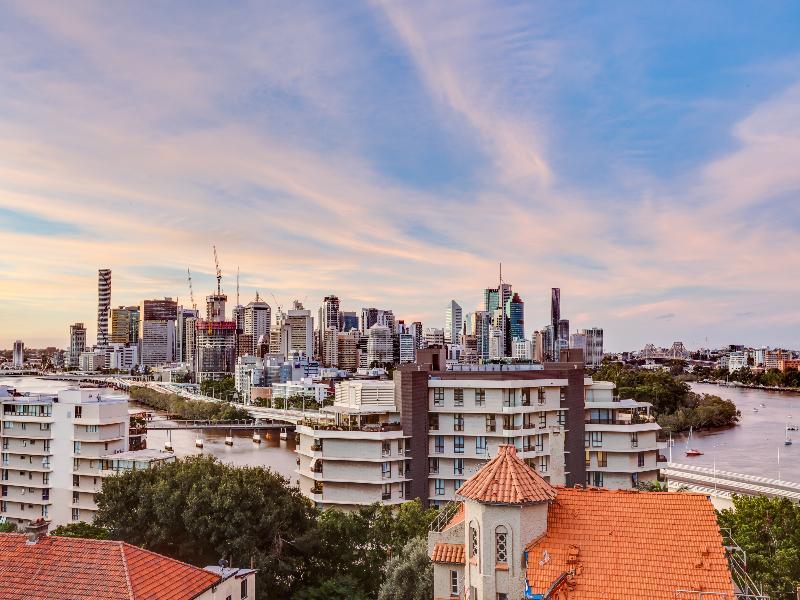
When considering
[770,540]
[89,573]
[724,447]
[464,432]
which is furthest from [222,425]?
[89,573]

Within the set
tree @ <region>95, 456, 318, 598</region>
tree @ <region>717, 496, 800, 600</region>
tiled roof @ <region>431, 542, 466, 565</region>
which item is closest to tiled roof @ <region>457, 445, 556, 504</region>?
tiled roof @ <region>431, 542, 466, 565</region>

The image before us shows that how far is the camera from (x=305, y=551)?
969 inches

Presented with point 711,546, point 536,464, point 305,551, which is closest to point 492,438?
point 536,464

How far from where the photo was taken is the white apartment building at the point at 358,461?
3394cm

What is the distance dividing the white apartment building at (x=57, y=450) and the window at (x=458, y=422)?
19613mm

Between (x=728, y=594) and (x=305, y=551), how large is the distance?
1499cm

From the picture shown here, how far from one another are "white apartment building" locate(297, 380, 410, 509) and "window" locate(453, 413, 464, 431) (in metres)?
2.69

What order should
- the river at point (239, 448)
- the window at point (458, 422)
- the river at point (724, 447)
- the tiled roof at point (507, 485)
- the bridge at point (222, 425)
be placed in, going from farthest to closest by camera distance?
the bridge at point (222, 425), the river at point (239, 448), the river at point (724, 447), the window at point (458, 422), the tiled roof at point (507, 485)

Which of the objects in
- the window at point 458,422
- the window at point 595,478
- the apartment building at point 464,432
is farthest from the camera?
the window at point 595,478

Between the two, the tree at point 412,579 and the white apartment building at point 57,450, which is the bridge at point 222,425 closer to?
the white apartment building at point 57,450

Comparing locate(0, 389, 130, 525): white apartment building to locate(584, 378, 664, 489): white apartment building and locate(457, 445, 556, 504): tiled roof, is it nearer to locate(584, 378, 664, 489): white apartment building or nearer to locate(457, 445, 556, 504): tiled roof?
locate(584, 378, 664, 489): white apartment building

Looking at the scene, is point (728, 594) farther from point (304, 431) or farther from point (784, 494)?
point (784, 494)

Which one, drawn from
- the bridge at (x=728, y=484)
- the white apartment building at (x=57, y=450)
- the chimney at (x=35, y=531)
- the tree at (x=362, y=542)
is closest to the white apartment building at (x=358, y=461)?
the tree at (x=362, y=542)

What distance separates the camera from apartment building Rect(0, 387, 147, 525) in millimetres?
39625
